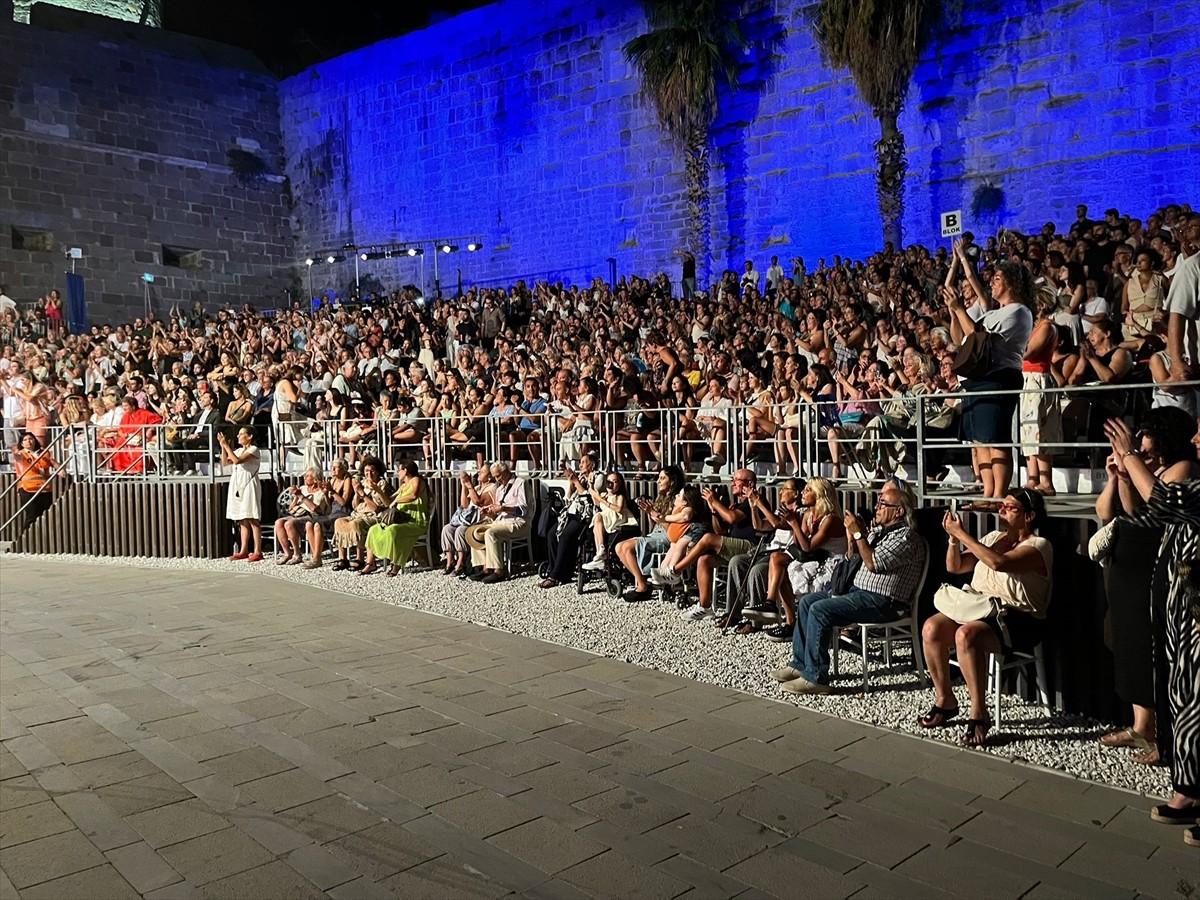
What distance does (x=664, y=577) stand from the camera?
8.34 metres

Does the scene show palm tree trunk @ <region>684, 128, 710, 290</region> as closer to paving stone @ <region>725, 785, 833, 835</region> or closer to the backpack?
the backpack

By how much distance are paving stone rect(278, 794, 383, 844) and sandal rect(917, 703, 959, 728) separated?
2.78m

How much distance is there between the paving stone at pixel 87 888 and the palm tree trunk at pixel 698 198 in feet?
62.0

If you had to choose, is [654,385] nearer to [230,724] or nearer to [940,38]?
[230,724]

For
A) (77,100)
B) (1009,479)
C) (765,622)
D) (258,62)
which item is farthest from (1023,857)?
(258,62)

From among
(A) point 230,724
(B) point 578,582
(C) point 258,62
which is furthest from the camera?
(C) point 258,62

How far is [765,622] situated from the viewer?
7.25 m

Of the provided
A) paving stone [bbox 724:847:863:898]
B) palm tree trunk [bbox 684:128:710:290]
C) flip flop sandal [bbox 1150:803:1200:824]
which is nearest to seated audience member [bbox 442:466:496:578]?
paving stone [bbox 724:847:863:898]

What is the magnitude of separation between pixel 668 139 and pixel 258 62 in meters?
17.4

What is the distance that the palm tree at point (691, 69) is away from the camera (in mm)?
20453

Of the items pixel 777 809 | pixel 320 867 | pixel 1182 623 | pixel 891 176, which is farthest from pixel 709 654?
pixel 891 176

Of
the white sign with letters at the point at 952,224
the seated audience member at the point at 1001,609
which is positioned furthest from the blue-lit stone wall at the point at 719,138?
the seated audience member at the point at 1001,609

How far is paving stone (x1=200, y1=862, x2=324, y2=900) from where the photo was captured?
135 inches

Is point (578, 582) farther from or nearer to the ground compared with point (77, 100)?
nearer to the ground
